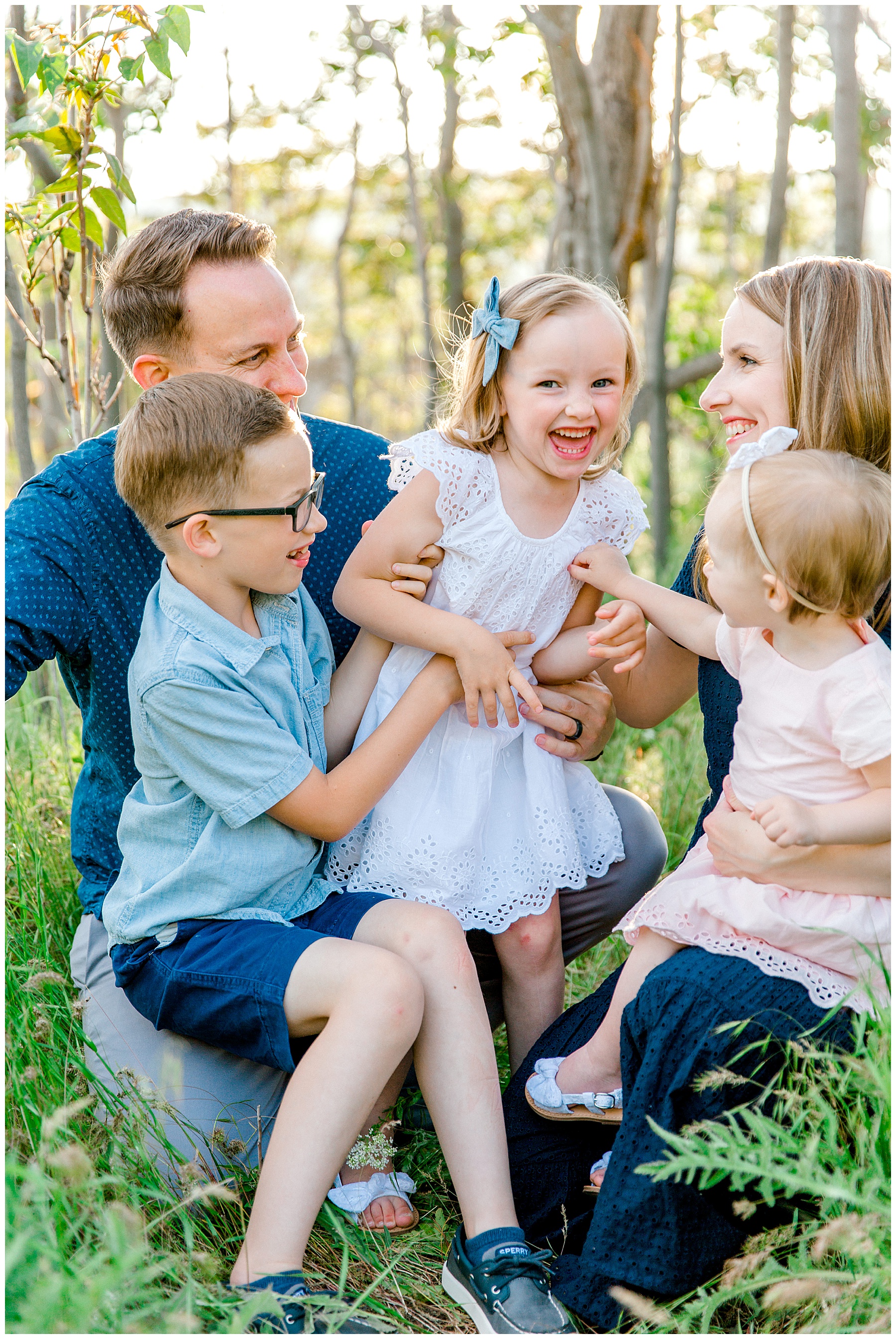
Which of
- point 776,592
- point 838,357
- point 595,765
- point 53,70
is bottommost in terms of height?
point 595,765

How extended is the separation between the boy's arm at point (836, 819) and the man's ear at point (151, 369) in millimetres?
1432

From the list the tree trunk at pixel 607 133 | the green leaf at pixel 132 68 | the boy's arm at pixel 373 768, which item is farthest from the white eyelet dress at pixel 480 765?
the tree trunk at pixel 607 133

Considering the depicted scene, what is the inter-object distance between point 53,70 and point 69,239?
0.37 m

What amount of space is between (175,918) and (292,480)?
0.75 m

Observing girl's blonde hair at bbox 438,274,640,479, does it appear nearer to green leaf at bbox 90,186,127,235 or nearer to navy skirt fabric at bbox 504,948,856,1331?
green leaf at bbox 90,186,127,235

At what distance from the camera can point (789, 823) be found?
159cm

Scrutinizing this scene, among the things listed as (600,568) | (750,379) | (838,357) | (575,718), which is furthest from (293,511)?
(838,357)

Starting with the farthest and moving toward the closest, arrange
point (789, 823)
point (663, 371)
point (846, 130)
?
1. point (663, 371)
2. point (846, 130)
3. point (789, 823)

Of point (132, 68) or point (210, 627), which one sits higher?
point (132, 68)

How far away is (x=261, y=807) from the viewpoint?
1855mm

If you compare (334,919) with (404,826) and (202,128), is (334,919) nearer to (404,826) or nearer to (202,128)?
(404,826)

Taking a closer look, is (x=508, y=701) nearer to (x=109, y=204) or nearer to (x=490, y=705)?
(x=490, y=705)

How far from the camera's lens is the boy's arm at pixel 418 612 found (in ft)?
6.74

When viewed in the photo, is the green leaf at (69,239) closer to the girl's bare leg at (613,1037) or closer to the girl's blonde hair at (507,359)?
the girl's blonde hair at (507,359)
